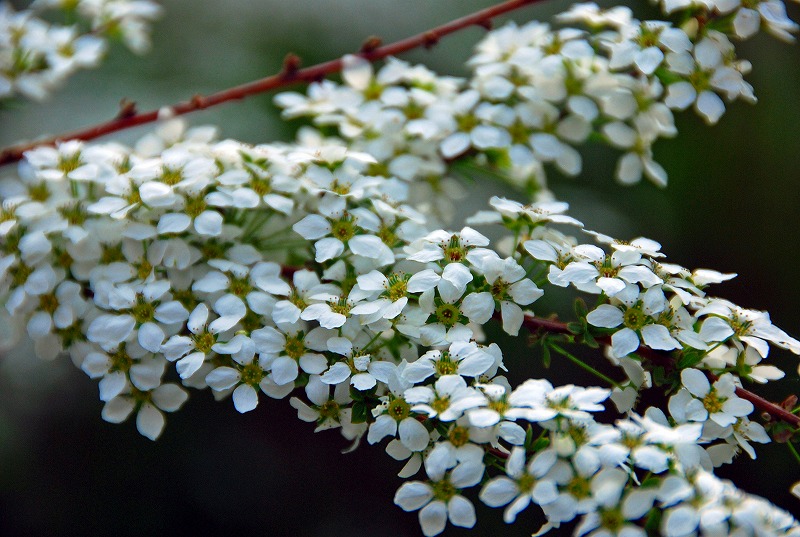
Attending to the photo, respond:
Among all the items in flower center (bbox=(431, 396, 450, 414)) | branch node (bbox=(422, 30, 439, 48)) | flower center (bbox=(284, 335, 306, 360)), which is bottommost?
flower center (bbox=(284, 335, 306, 360))

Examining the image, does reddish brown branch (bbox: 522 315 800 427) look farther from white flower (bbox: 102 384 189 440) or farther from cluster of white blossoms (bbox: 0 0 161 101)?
cluster of white blossoms (bbox: 0 0 161 101)

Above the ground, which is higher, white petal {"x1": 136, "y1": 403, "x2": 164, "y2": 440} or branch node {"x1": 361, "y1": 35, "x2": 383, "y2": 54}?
branch node {"x1": 361, "y1": 35, "x2": 383, "y2": 54}

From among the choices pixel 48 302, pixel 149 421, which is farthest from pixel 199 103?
pixel 149 421

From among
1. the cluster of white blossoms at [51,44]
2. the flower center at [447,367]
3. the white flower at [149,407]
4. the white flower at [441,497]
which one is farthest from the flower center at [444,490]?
the cluster of white blossoms at [51,44]

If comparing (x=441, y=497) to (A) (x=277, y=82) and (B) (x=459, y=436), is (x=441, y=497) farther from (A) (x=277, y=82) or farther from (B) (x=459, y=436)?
(A) (x=277, y=82)

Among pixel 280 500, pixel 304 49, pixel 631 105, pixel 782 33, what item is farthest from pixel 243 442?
pixel 782 33

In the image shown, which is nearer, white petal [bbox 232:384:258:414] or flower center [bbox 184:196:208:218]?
white petal [bbox 232:384:258:414]

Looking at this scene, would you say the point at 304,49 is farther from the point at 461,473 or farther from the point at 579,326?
the point at 461,473

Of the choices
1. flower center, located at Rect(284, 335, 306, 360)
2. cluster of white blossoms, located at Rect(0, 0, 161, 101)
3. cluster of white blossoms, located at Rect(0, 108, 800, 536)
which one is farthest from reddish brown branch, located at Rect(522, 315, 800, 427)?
cluster of white blossoms, located at Rect(0, 0, 161, 101)
